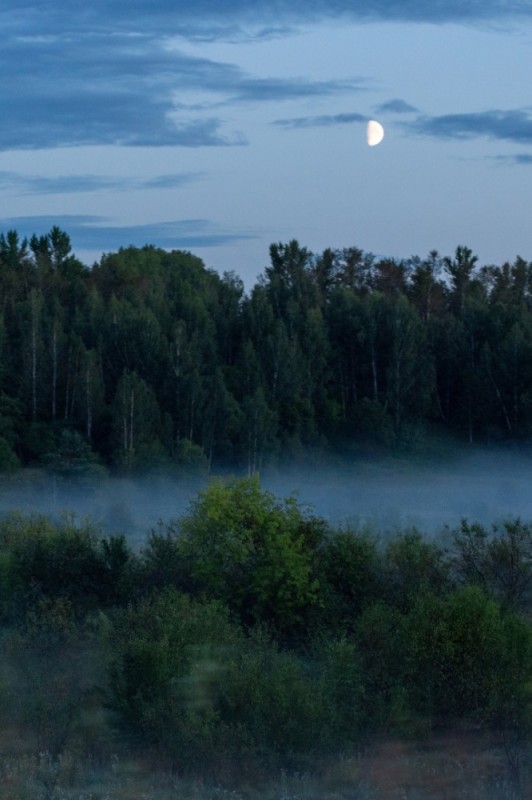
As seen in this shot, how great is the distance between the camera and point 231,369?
68.5 metres

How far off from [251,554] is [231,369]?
44.4 metres

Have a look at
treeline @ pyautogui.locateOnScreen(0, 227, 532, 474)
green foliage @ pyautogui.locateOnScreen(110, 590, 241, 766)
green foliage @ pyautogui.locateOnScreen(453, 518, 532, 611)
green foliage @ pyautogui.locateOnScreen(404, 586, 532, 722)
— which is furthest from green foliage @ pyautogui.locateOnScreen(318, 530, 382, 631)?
treeline @ pyautogui.locateOnScreen(0, 227, 532, 474)

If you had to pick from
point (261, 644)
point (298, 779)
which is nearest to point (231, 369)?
point (261, 644)

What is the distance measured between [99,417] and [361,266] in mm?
31890

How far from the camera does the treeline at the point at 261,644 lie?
16281mm

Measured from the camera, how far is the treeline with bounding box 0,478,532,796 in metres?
16.3

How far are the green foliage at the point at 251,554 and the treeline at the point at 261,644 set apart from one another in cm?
4

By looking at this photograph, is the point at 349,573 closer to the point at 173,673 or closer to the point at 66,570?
the point at 66,570

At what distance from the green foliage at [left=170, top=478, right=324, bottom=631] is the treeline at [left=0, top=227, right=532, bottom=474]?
33.8 metres

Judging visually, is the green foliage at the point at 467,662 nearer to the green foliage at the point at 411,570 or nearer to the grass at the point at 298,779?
the grass at the point at 298,779

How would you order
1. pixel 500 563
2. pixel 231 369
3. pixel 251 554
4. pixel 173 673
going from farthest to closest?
pixel 231 369 < pixel 500 563 < pixel 251 554 < pixel 173 673

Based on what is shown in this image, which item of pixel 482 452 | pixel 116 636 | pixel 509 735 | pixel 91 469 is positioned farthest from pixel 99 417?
pixel 509 735

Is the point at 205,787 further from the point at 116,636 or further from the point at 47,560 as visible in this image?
the point at 47,560

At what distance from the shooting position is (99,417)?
6297cm
